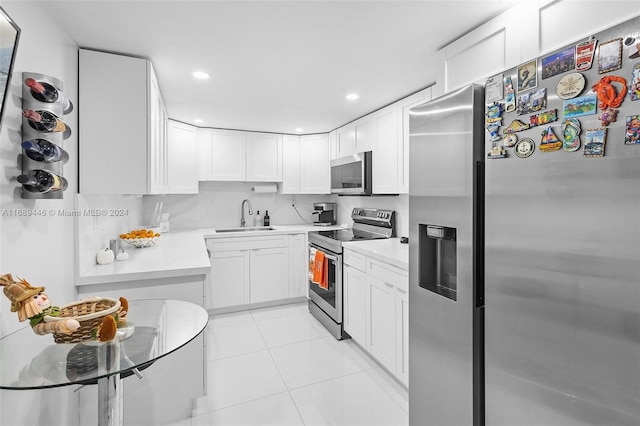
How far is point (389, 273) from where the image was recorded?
7.71 feet

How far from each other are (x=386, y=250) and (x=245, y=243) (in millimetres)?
1876

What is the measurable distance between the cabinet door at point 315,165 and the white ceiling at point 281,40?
1542 millimetres

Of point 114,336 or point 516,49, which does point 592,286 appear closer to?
point 516,49

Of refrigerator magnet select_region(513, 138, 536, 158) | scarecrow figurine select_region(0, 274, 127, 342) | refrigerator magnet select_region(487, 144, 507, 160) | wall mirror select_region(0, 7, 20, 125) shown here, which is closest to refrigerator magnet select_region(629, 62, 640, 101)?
refrigerator magnet select_region(513, 138, 536, 158)

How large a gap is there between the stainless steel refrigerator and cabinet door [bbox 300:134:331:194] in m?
2.74

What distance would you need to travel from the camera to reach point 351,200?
4367 millimetres

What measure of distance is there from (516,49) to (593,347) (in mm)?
1244

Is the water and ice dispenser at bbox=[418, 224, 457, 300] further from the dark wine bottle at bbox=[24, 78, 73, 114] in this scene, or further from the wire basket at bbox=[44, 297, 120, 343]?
the dark wine bottle at bbox=[24, 78, 73, 114]

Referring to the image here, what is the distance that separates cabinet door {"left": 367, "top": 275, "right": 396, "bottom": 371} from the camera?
7.64 feet

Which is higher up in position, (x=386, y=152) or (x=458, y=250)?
(x=386, y=152)

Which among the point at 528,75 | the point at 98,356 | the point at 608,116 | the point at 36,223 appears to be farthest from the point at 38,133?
the point at 608,116

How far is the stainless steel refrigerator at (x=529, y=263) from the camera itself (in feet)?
3.04

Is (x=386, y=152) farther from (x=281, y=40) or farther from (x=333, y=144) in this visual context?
(x=281, y=40)

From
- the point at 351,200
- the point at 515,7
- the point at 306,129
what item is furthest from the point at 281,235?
the point at 515,7
